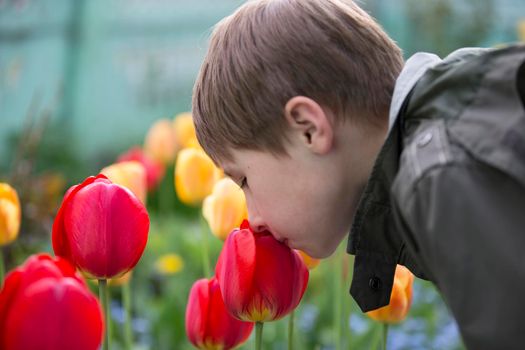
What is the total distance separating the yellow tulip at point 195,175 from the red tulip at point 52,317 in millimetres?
1171

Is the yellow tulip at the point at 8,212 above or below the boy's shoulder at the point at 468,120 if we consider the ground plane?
below

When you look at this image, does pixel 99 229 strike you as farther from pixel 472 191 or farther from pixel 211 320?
pixel 472 191

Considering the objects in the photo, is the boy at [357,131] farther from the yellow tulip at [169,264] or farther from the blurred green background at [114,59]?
the blurred green background at [114,59]

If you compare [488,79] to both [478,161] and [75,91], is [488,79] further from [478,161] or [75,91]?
[75,91]

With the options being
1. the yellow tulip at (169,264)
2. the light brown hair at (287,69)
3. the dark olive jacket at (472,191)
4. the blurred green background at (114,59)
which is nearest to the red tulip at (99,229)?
the light brown hair at (287,69)

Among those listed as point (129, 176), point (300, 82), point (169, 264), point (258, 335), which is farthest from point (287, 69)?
point (169, 264)

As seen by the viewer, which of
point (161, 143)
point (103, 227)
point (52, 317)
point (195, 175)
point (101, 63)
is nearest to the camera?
point (52, 317)

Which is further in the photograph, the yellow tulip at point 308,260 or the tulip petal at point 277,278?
the yellow tulip at point 308,260

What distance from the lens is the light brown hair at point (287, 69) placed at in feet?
5.15

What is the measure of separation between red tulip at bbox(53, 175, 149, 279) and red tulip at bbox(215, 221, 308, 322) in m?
0.15

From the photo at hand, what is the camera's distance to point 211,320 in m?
1.57

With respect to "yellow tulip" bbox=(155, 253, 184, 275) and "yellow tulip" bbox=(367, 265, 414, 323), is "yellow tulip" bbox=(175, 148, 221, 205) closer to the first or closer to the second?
"yellow tulip" bbox=(367, 265, 414, 323)

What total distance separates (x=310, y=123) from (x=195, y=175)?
762 mm

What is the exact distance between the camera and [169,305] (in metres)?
2.65
